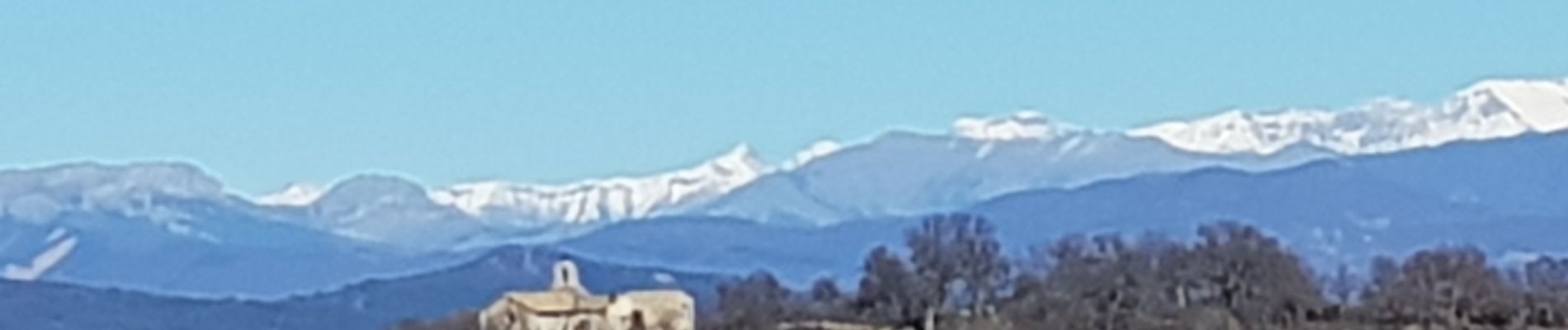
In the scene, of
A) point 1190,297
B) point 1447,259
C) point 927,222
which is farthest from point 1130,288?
point 927,222

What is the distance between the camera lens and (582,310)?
13023 mm

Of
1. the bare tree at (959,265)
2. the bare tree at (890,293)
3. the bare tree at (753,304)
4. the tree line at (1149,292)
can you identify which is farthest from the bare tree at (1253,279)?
the bare tree at (753,304)

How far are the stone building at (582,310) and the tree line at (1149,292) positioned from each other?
3704 inches

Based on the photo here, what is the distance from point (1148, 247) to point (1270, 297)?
90.4 ft

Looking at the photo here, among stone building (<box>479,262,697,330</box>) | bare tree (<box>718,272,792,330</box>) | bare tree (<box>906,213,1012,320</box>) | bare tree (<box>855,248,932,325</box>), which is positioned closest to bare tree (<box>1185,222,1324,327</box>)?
bare tree (<box>906,213,1012,320</box>)

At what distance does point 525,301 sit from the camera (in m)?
13.2

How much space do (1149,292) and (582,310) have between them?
411 ft

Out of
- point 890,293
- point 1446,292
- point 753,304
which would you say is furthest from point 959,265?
point 1446,292

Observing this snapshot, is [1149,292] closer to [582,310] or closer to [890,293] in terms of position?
[890,293]

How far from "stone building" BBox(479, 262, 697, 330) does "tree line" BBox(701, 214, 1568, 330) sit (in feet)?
309

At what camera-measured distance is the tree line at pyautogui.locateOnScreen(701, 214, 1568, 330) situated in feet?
392

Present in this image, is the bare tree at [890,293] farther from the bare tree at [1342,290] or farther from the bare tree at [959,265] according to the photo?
the bare tree at [1342,290]

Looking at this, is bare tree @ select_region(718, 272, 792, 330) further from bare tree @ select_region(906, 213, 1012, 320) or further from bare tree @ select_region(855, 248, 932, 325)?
bare tree @ select_region(906, 213, 1012, 320)

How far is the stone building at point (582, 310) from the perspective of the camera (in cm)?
1273
